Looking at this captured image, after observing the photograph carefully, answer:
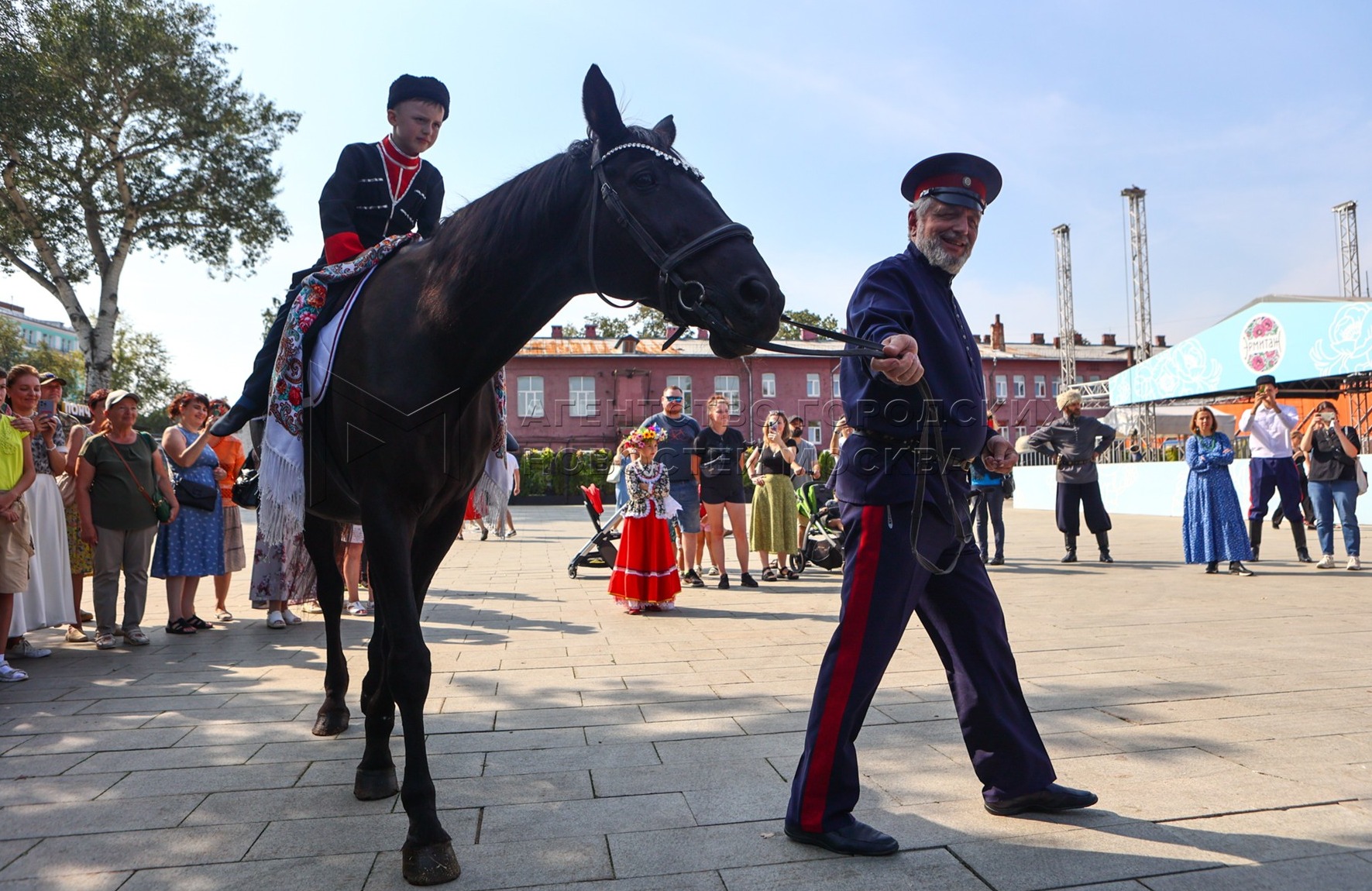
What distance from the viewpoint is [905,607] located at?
2.77m

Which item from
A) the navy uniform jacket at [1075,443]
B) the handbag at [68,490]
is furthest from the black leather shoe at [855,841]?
the navy uniform jacket at [1075,443]

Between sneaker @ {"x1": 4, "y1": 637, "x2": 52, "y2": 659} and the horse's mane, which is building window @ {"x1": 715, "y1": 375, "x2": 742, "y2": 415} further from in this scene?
the horse's mane

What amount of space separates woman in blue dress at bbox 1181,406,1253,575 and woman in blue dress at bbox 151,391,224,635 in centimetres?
989

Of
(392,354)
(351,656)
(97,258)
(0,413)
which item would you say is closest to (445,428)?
(392,354)

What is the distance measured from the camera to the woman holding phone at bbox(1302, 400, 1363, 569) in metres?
9.85

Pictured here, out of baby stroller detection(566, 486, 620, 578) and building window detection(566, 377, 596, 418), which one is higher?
building window detection(566, 377, 596, 418)

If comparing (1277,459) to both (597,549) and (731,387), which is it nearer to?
(597,549)

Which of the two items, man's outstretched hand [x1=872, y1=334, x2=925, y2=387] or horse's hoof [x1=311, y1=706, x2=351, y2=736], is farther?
horse's hoof [x1=311, y1=706, x2=351, y2=736]

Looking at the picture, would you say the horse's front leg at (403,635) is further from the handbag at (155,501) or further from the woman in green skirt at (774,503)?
the woman in green skirt at (774,503)

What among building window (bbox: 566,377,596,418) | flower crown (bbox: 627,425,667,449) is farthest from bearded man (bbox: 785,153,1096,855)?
building window (bbox: 566,377,596,418)

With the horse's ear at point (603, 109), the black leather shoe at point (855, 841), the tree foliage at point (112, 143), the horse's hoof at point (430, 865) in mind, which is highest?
the tree foliage at point (112, 143)

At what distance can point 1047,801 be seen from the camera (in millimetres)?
2857

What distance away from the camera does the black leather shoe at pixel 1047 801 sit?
2.85m

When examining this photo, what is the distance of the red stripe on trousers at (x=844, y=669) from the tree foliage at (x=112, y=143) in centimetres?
2708
